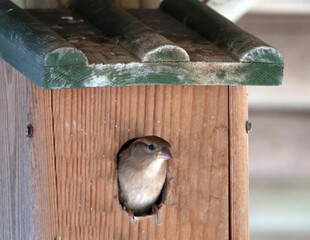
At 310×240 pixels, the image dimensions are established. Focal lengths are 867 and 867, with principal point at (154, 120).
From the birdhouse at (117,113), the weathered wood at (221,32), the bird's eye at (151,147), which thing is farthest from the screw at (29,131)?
the weathered wood at (221,32)

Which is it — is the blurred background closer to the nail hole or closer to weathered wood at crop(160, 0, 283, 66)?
weathered wood at crop(160, 0, 283, 66)

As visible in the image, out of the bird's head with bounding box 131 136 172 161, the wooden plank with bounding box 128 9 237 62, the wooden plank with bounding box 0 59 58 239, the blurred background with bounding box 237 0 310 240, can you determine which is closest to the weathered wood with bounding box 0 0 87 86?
the wooden plank with bounding box 0 59 58 239

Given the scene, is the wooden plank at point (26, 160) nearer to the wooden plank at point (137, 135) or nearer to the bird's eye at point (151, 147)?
the wooden plank at point (137, 135)

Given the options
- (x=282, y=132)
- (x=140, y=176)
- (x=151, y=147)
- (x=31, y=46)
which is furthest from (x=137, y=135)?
(x=282, y=132)

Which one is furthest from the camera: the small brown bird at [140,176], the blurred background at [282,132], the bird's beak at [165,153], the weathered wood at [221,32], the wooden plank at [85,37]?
the blurred background at [282,132]

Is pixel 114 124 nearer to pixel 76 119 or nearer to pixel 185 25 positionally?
pixel 76 119

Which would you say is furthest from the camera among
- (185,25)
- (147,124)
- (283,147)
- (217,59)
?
(283,147)

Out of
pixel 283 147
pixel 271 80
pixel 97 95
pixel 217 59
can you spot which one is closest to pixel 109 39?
pixel 97 95
